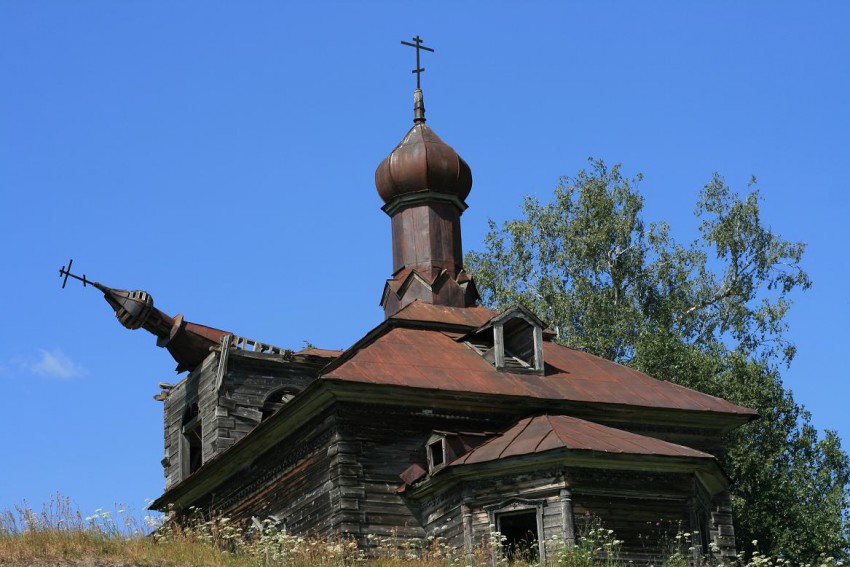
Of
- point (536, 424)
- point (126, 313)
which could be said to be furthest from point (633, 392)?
point (126, 313)

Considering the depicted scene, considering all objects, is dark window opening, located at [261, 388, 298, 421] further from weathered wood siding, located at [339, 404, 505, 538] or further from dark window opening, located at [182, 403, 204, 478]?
weathered wood siding, located at [339, 404, 505, 538]

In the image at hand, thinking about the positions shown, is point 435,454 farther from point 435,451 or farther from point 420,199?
point 420,199

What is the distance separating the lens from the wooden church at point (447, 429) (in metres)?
23.3

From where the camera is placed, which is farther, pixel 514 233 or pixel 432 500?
pixel 514 233

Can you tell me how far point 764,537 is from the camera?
37062mm

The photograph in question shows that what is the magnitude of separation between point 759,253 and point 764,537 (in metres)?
10.1

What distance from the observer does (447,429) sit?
25.8 metres

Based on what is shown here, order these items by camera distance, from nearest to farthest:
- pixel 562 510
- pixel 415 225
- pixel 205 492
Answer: pixel 562 510 → pixel 205 492 → pixel 415 225

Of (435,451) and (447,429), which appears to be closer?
(435,451)

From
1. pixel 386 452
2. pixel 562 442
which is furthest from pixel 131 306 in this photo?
pixel 562 442

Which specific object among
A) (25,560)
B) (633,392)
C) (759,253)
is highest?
(759,253)

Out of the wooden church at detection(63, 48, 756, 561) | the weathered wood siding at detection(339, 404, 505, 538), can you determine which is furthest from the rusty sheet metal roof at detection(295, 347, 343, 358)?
the weathered wood siding at detection(339, 404, 505, 538)

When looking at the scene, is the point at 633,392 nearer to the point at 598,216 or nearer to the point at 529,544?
the point at 529,544

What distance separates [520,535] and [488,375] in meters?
3.20
